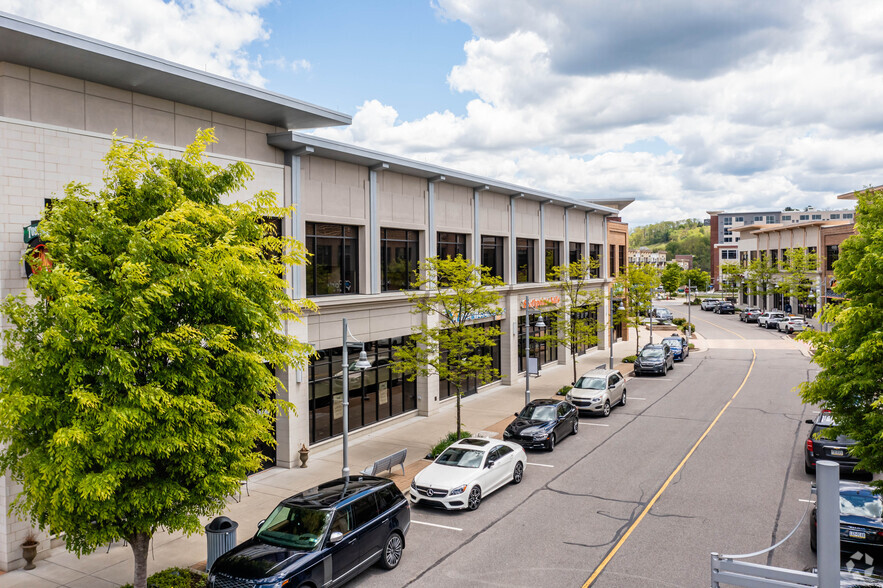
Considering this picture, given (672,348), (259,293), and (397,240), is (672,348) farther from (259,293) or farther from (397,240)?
(259,293)

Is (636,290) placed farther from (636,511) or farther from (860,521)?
(860,521)

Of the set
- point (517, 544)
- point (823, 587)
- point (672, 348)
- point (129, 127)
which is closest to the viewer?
point (823, 587)

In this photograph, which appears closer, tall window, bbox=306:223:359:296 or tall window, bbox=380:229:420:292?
tall window, bbox=306:223:359:296

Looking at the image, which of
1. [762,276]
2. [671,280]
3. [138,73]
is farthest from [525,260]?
[671,280]

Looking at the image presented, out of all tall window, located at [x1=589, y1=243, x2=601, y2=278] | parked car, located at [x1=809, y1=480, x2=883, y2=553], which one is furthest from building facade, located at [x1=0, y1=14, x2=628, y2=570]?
parked car, located at [x1=809, y1=480, x2=883, y2=553]

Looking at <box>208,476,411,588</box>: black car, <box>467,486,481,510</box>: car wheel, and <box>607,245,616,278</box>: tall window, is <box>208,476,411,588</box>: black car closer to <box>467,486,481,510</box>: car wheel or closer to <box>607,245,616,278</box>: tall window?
<box>467,486,481,510</box>: car wheel

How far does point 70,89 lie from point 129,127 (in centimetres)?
164

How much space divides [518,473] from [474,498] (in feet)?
9.13

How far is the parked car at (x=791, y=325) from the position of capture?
6197cm

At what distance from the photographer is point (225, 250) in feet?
34.4

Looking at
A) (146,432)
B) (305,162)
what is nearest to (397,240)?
(305,162)

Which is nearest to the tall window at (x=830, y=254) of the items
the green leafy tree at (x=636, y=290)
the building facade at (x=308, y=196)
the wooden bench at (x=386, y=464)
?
the green leafy tree at (x=636, y=290)

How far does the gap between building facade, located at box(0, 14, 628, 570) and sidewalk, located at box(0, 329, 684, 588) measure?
25.8 inches

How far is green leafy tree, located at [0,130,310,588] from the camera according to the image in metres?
9.42
